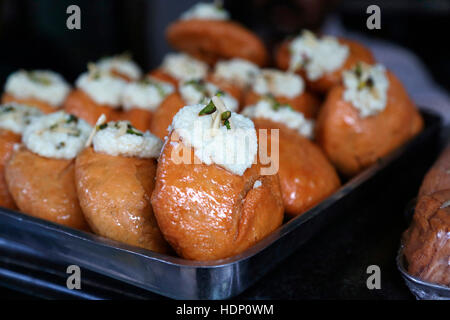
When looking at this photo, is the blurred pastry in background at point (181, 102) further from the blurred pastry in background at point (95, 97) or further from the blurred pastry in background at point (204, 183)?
the blurred pastry in background at point (204, 183)

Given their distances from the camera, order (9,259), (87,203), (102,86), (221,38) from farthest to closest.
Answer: (221,38), (102,86), (9,259), (87,203)

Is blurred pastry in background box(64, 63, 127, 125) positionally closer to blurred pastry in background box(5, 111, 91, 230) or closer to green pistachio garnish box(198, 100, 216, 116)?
blurred pastry in background box(5, 111, 91, 230)

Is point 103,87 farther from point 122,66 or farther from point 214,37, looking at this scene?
point 214,37

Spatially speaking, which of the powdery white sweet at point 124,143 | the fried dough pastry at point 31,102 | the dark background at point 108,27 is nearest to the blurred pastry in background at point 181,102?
the powdery white sweet at point 124,143

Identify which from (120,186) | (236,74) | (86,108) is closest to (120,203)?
(120,186)

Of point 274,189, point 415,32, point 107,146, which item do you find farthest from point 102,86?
point 415,32

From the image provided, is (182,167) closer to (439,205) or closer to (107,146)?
(107,146)

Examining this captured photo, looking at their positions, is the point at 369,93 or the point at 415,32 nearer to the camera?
the point at 369,93

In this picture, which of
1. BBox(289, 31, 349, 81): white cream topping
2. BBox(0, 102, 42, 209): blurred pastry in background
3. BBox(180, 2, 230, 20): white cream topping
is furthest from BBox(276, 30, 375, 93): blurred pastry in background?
BBox(0, 102, 42, 209): blurred pastry in background
